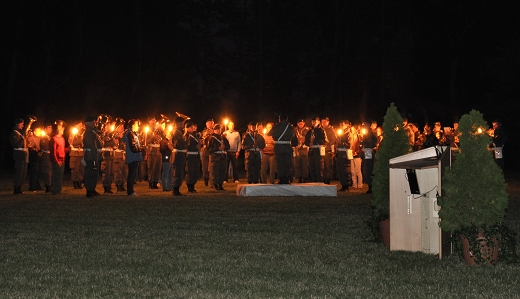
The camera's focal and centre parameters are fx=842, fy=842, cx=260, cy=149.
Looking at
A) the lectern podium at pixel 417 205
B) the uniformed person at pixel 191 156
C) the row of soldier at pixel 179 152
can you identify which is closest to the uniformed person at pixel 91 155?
the row of soldier at pixel 179 152

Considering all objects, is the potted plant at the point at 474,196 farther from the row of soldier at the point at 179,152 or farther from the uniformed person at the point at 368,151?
the uniformed person at the point at 368,151

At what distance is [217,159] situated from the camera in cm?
2741

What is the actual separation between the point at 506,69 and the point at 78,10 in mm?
26174

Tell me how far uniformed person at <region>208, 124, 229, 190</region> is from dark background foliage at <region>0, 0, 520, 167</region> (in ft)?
82.2

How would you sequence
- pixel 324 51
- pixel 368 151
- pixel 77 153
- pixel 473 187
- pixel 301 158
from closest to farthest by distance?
1. pixel 473 187
2. pixel 368 151
3. pixel 77 153
4. pixel 301 158
5. pixel 324 51

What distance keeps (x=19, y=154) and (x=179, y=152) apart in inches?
189

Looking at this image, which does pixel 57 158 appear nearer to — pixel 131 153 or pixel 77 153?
pixel 131 153

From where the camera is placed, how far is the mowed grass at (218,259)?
340 inches

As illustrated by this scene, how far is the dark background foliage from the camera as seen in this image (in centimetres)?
5219

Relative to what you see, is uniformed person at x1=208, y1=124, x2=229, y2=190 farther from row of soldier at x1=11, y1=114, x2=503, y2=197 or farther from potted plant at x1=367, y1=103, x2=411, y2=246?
potted plant at x1=367, y1=103, x2=411, y2=246

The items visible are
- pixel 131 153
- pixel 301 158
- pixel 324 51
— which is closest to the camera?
pixel 131 153

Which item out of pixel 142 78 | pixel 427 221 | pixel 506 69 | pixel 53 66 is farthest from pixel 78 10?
pixel 427 221

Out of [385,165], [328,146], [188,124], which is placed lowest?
[385,165]

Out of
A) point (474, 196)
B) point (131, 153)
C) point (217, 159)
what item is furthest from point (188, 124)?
point (474, 196)
